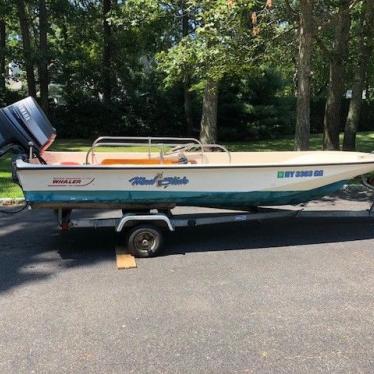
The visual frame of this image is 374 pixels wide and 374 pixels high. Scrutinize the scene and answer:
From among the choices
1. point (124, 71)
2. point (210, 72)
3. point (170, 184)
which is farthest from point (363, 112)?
point (170, 184)

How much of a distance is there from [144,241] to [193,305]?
1461 mm

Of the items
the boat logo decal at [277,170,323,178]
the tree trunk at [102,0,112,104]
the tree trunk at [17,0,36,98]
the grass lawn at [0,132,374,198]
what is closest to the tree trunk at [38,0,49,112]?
the tree trunk at [17,0,36,98]

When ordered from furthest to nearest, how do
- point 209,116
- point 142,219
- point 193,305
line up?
point 209,116
point 142,219
point 193,305

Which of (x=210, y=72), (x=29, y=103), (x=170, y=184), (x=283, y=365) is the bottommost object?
(x=283, y=365)

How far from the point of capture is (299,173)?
6027 mm

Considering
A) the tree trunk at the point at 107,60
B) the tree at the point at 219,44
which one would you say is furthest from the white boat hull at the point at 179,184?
the tree trunk at the point at 107,60

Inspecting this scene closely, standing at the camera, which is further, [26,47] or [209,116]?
[26,47]

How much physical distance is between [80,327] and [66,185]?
183cm

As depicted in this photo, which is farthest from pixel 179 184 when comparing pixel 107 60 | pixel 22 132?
pixel 107 60

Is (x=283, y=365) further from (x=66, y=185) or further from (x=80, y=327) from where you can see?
(x=66, y=185)

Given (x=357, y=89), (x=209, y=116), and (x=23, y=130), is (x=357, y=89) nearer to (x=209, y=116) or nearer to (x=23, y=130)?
(x=209, y=116)

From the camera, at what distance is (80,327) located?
4066 mm

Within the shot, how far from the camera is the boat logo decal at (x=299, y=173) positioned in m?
5.97

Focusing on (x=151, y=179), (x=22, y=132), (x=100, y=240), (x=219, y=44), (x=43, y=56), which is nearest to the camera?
(x=151, y=179)
